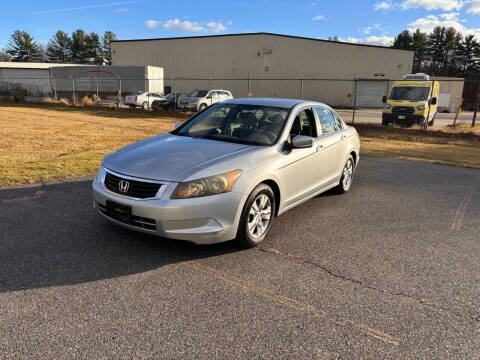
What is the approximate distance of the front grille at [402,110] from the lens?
17.4m

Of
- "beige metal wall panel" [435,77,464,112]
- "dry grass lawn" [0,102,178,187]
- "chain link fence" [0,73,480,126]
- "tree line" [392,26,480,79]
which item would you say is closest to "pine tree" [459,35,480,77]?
"tree line" [392,26,480,79]

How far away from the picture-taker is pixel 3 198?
5.47 metres

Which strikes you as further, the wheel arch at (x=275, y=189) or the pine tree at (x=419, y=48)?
the pine tree at (x=419, y=48)

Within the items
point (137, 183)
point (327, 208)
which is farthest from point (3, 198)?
point (327, 208)

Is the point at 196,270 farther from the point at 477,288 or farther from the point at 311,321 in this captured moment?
the point at 477,288

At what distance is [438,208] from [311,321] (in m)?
3.92

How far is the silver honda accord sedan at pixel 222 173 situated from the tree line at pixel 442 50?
86.0m

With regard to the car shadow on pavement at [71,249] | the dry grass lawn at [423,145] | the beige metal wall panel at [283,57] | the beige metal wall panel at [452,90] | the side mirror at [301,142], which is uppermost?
the beige metal wall panel at [283,57]

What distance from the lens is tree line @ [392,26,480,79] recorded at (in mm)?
78000

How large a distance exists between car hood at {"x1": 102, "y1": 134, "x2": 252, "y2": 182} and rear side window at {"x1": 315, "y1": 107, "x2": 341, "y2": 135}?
1725 mm

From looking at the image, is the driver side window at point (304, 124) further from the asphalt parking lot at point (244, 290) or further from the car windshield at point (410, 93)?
the car windshield at point (410, 93)

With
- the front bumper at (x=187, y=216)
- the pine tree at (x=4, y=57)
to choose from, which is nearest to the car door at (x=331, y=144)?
the front bumper at (x=187, y=216)

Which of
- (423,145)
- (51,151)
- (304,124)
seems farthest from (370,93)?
(304,124)

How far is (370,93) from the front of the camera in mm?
41719
